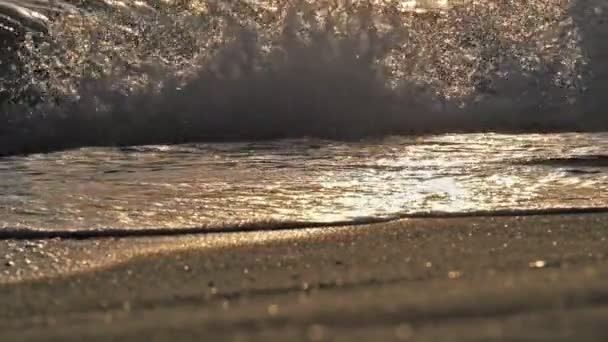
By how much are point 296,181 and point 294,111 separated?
1.42 m

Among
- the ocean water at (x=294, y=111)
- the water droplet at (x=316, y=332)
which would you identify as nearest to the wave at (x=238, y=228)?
the ocean water at (x=294, y=111)

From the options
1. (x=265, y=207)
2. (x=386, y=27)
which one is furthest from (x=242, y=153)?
(x=386, y=27)

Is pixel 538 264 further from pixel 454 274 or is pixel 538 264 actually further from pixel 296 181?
pixel 296 181

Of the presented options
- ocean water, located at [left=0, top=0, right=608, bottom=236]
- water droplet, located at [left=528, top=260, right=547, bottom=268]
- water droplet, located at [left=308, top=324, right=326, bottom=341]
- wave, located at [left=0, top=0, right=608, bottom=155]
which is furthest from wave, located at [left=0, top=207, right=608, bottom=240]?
wave, located at [left=0, top=0, right=608, bottom=155]

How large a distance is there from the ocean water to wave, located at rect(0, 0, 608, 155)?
0.01 metres

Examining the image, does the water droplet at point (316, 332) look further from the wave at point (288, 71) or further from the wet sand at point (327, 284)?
the wave at point (288, 71)

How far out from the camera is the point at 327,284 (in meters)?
1.60

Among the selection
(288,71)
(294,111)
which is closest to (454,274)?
(294,111)

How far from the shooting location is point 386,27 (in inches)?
187

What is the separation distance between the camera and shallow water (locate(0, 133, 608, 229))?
7.46 ft

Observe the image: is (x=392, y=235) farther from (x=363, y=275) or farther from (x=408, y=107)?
(x=408, y=107)

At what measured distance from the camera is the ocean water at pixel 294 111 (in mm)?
2418

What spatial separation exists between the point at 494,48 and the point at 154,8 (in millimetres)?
1789

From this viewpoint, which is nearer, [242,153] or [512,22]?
[242,153]
